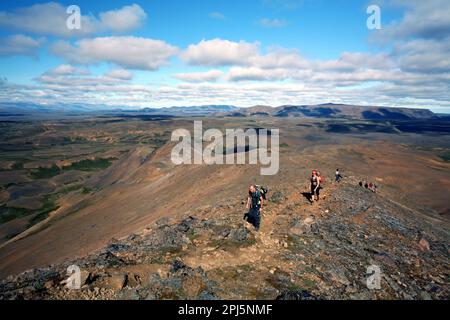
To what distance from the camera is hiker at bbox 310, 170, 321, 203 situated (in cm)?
2148

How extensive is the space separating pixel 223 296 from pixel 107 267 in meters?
4.83

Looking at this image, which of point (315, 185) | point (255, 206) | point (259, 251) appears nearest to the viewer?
point (259, 251)

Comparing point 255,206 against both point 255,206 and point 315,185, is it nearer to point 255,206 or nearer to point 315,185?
point 255,206

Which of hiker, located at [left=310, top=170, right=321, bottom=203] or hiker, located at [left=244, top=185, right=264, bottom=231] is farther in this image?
hiker, located at [left=310, top=170, right=321, bottom=203]

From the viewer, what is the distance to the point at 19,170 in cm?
10962

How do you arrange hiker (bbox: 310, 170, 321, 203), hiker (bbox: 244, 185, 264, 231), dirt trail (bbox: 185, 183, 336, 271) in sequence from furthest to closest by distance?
hiker (bbox: 310, 170, 321, 203)
hiker (bbox: 244, 185, 264, 231)
dirt trail (bbox: 185, 183, 336, 271)

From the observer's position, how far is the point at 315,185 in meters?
21.8

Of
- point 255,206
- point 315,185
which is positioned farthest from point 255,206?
point 315,185

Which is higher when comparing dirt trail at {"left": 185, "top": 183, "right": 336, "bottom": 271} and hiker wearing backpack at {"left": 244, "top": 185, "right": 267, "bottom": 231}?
hiker wearing backpack at {"left": 244, "top": 185, "right": 267, "bottom": 231}

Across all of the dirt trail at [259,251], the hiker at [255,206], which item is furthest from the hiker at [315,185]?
the hiker at [255,206]

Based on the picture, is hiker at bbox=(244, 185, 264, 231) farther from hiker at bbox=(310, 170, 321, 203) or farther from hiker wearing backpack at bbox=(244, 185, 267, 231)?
hiker at bbox=(310, 170, 321, 203)

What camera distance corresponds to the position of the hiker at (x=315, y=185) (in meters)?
21.5

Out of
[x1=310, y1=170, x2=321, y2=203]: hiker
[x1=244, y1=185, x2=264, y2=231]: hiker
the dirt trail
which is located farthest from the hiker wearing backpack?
[x1=310, y1=170, x2=321, y2=203]: hiker
